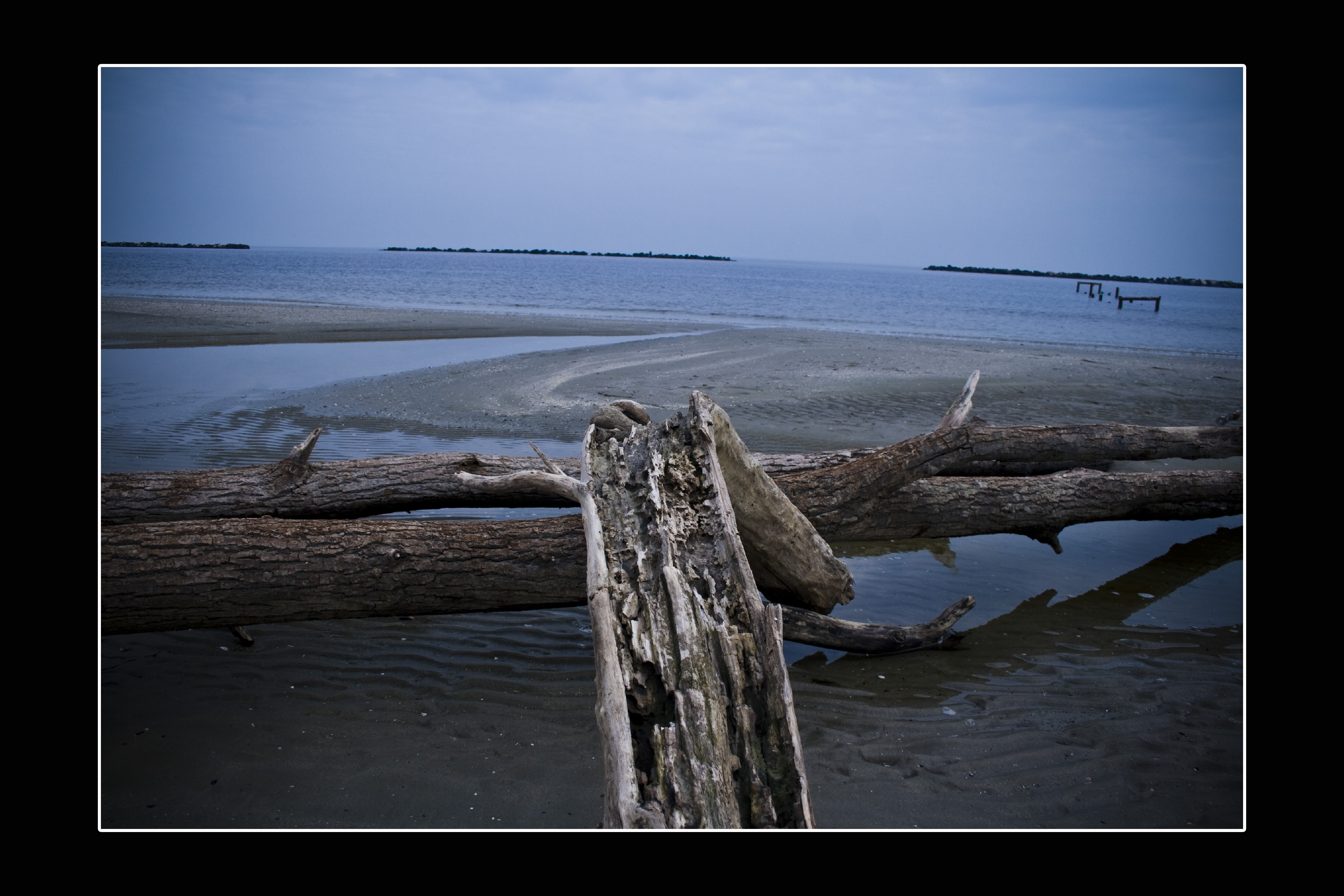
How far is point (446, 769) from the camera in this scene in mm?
3254

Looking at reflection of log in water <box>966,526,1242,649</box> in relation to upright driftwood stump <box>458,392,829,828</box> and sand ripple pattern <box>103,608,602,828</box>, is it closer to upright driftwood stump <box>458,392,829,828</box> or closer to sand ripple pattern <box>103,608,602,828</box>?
upright driftwood stump <box>458,392,829,828</box>

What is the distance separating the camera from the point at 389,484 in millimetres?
4945

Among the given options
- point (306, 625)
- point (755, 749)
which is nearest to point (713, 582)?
point (755, 749)

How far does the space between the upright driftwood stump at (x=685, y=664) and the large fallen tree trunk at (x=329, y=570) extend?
2.89ft

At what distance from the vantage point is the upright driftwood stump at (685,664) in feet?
7.18

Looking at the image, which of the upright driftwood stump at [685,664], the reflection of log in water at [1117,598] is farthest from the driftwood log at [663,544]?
the reflection of log in water at [1117,598]

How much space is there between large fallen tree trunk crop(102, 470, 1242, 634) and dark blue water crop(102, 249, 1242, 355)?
1347mm

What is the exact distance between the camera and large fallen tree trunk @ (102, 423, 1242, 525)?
4.66m

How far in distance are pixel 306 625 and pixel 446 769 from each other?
1.86 meters

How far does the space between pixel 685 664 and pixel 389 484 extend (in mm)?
3148

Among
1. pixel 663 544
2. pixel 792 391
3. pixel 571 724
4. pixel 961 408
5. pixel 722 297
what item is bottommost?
pixel 571 724

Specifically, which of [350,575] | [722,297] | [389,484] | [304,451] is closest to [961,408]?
[389,484]

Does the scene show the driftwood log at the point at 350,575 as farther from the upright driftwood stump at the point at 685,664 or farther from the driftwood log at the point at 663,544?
the upright driftwood stump at the point at 685,664

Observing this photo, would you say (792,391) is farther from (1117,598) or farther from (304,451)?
(304,451)
